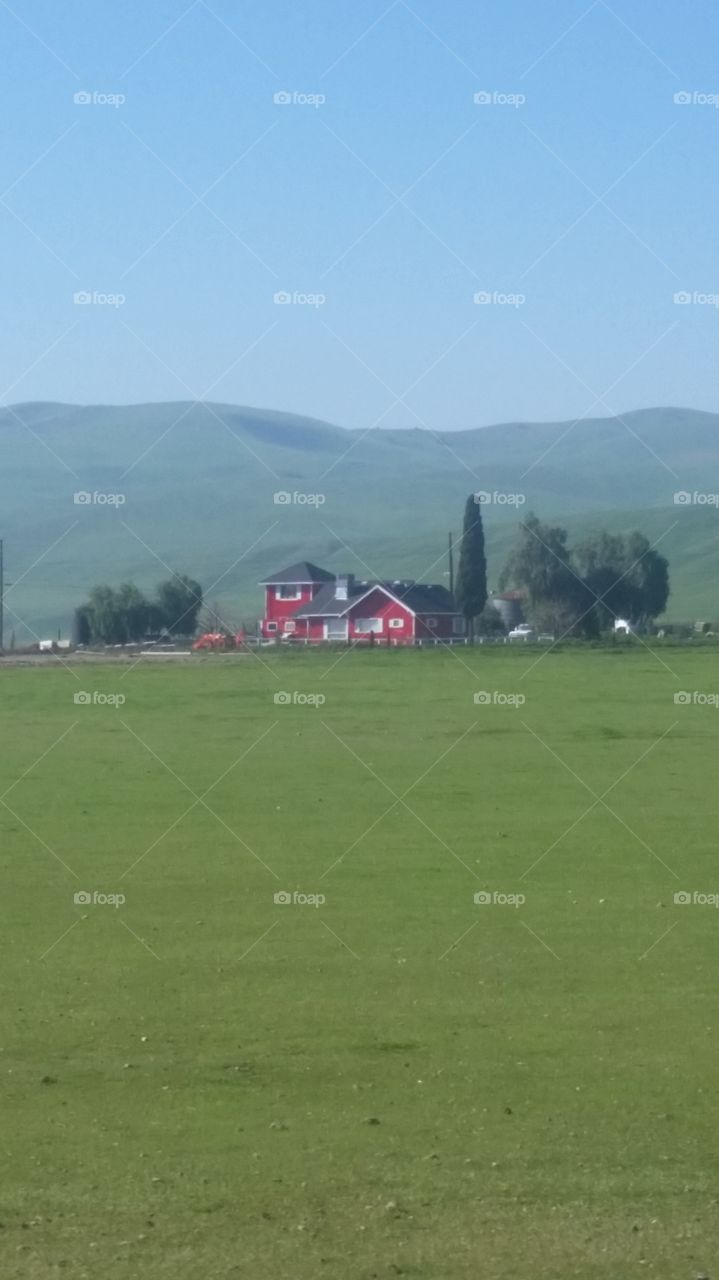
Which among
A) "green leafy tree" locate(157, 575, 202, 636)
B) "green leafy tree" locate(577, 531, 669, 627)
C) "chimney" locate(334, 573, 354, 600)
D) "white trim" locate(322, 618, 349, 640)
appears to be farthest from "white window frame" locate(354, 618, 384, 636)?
"green leafy tree" locate(577, 531, 669, 627)

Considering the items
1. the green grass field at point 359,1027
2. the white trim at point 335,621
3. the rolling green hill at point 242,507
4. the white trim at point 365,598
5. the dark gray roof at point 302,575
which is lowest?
the green grass field at point 359,1027

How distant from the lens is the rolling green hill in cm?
5931

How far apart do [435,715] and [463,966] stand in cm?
2199

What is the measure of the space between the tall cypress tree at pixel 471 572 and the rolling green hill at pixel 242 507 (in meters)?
6.92

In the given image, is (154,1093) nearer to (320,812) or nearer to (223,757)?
(320,812)

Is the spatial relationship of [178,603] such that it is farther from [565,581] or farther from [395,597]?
[565,581]

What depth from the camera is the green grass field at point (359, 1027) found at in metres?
7.65

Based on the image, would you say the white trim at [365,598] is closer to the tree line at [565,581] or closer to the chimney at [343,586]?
the chimney at [343,586]

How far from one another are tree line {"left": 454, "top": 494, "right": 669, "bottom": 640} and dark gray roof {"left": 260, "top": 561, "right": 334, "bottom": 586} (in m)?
3.16

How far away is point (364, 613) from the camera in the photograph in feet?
107

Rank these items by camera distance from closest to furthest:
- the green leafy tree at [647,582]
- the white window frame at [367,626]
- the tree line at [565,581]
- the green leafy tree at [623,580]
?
the tree line at [565,581] < the white window frame at [367,626] < the green leafy tree at [623,580] < the green leafy tree at [647,582]

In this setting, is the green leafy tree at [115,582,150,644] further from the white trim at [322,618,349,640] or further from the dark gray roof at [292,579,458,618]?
the white trim at [322,618,349,640]

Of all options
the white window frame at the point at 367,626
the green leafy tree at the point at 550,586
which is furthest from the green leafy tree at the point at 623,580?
the white window frame at the point at 367,626

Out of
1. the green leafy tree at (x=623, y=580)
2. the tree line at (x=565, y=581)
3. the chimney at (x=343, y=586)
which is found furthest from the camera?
the green leafy tree at (x=623, y=580)
